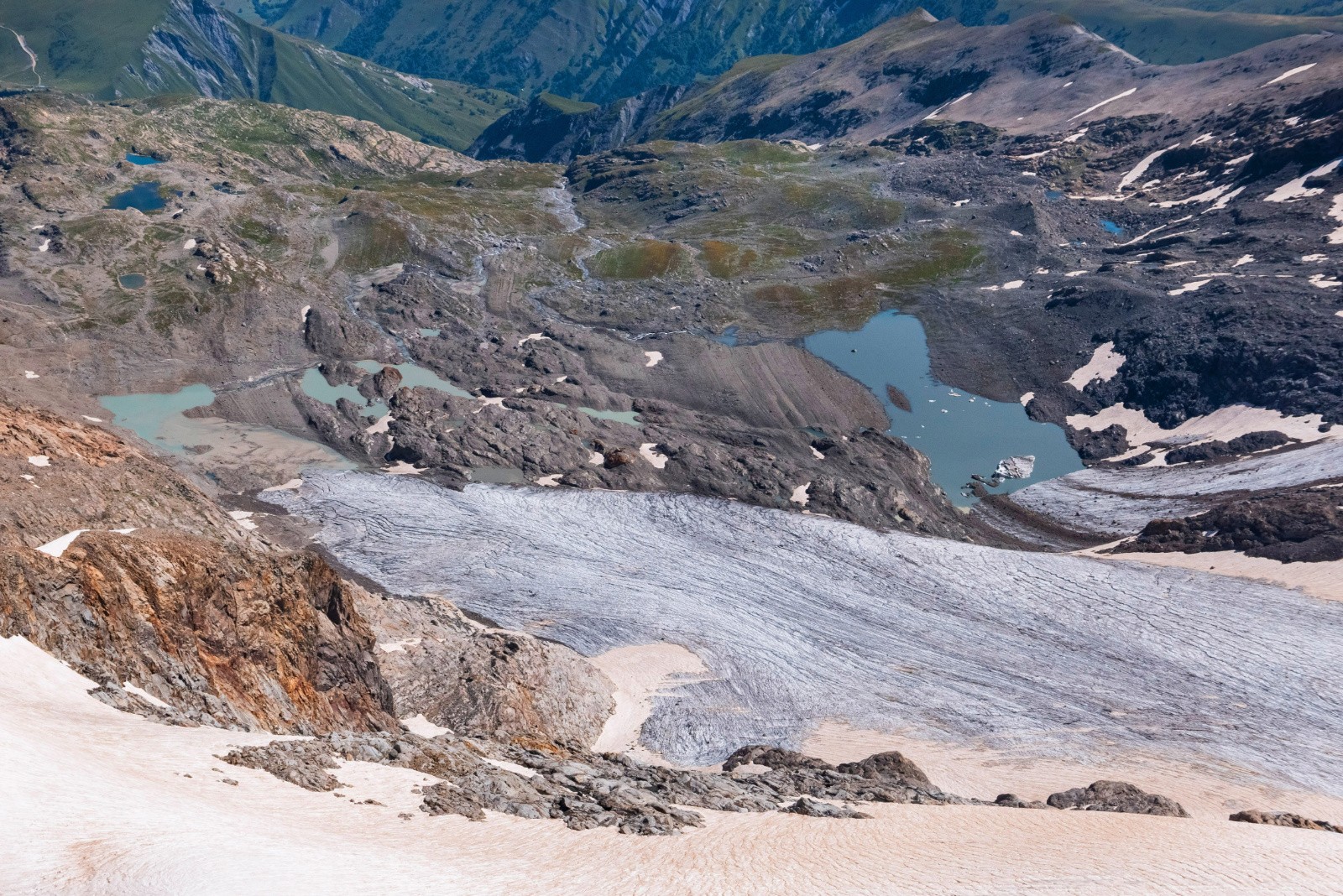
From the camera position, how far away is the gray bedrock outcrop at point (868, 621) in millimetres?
61188

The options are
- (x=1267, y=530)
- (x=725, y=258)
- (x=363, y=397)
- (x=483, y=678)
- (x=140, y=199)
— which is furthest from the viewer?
(x=725, y=258)

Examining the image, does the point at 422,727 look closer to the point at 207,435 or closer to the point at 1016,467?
the point at 207,435

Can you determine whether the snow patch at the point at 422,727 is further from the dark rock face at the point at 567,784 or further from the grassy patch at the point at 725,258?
the grassy patch at the point at 725,258

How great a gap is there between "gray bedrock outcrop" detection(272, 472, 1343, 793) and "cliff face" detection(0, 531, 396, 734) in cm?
2051

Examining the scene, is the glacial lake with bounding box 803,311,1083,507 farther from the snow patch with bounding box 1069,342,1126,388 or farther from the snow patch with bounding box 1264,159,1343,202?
the snow patch with bounding box 1264,159,1343,202

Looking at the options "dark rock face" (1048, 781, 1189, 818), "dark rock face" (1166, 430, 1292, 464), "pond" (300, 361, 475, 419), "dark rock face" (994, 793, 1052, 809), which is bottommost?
"pond" (300, 361, 475, 419)

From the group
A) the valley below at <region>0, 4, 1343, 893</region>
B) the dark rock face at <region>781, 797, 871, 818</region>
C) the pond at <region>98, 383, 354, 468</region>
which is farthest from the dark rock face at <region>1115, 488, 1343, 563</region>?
the pond at <region>98, 383, 354, 468</region>

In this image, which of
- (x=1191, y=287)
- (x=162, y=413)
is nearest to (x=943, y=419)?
(x=1191, y=287)

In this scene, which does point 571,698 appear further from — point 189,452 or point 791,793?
point 189,452

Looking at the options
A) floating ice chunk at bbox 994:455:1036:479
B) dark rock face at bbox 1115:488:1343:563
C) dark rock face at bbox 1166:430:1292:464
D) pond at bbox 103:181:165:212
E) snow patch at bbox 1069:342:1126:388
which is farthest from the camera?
pond at bbox 103:181:165:212

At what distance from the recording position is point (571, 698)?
60.2m

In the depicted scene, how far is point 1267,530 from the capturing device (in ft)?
275

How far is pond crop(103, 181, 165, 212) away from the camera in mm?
153500

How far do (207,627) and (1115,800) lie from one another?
A: 4084 centimetres
